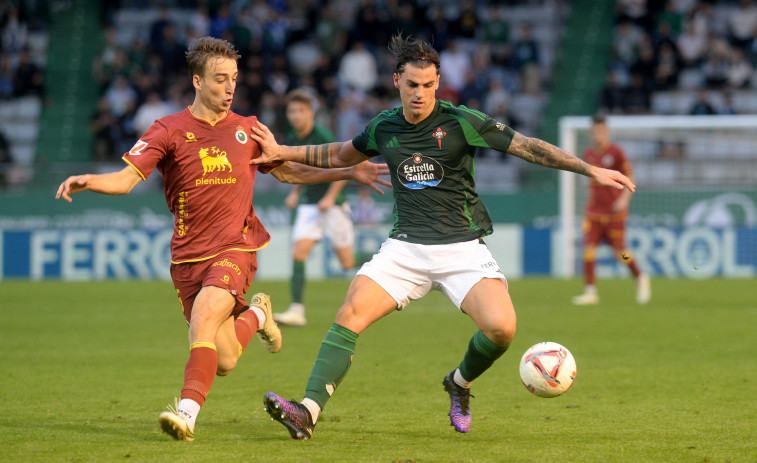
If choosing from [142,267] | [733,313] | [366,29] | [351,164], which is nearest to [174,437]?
[351,164]

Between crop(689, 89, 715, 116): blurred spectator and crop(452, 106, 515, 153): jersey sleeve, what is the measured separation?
621 inches

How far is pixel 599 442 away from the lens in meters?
5.38

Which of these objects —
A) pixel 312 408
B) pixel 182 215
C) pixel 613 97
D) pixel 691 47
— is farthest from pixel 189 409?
pixel 691 47

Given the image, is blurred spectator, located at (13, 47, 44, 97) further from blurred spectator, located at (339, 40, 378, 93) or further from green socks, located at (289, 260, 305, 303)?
green socks, located at (289, 260, 305, 303)

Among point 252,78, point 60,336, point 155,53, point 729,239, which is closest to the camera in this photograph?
point 60,336

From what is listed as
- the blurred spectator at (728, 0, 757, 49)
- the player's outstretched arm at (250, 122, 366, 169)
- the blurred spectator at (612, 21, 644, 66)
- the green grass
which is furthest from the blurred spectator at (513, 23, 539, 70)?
the player's outstretched arm at (250, 122, 366, 169)

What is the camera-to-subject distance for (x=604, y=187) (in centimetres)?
1386

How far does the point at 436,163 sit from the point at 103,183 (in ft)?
6.12

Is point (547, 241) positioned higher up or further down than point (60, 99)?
further down

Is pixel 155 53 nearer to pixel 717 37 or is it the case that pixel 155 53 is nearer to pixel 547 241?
pixel 547 241

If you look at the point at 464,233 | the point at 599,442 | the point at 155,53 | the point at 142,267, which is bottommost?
the point at 142,267

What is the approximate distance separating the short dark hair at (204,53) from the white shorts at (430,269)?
1471 millimetres

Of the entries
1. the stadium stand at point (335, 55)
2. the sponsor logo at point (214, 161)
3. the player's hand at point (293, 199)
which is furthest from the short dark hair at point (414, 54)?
the stadium stand at point (335, 55)

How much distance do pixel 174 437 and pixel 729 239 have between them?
15.1 meters
